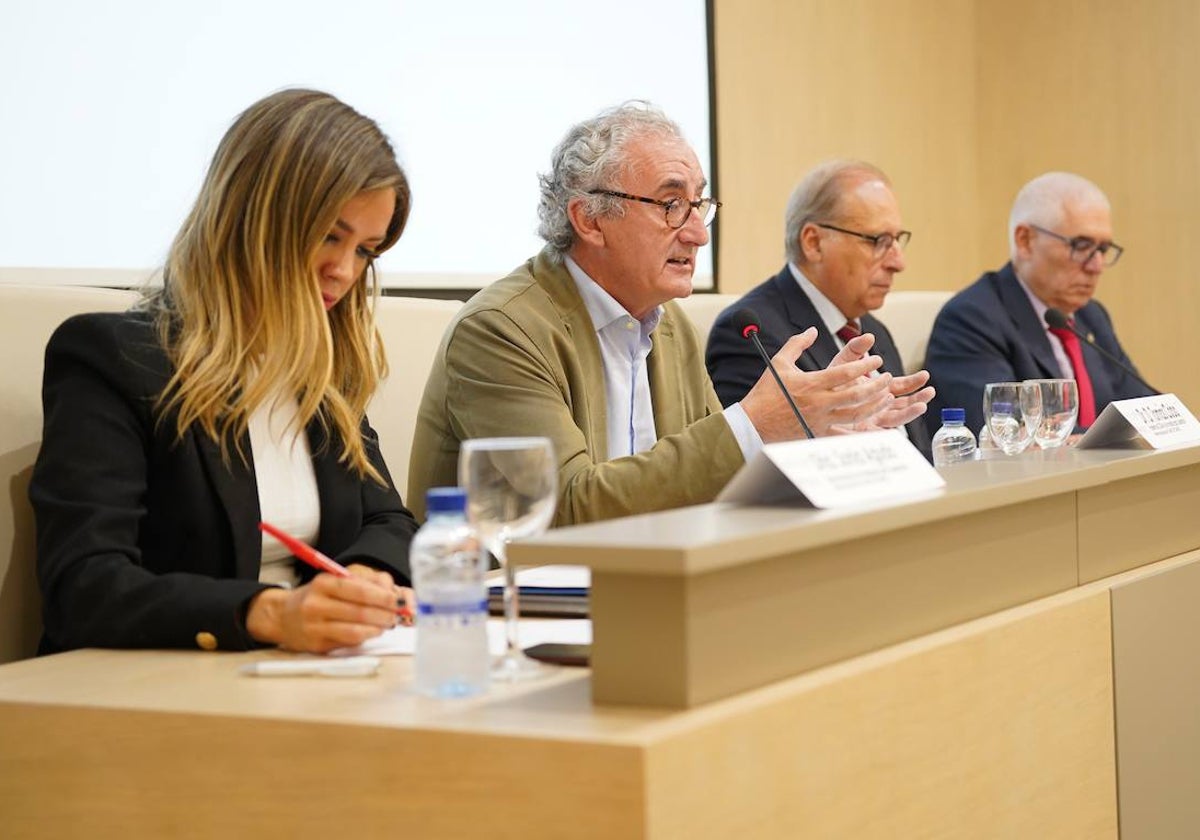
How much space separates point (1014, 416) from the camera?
2318 mm

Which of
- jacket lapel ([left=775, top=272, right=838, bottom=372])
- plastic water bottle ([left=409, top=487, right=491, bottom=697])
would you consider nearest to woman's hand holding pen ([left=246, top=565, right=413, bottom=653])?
plastic water bottle ([left=409, top=487, right=491, bottom=697])

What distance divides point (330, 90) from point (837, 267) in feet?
4.14

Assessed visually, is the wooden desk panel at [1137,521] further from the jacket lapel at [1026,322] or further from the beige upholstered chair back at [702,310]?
the jacket lapel at [1026,322]

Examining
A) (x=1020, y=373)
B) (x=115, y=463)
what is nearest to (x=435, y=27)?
(x=1020, y=373)

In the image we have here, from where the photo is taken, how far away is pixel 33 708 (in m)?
1.35

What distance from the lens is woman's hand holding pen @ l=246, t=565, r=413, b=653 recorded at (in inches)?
57.6

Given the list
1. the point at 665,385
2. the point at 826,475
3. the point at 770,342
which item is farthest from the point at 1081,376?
the point at 826,475

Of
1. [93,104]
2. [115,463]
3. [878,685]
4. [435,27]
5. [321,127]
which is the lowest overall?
[878,685]

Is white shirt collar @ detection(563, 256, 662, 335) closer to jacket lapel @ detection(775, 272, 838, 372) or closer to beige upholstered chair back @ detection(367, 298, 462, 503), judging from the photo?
beige upholstered chair back @ detection(367, 298, 462, 503)

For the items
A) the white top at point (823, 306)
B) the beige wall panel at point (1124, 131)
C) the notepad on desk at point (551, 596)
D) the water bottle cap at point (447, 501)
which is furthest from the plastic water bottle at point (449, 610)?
the beige wall panel at point (1124, 131)

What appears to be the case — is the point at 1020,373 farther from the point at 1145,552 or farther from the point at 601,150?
the point at 1145,552

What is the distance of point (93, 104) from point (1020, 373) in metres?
2.37

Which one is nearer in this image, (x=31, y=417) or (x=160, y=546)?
(x=160, y=546)

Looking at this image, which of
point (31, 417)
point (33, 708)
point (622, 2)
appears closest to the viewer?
point (33, 708)
